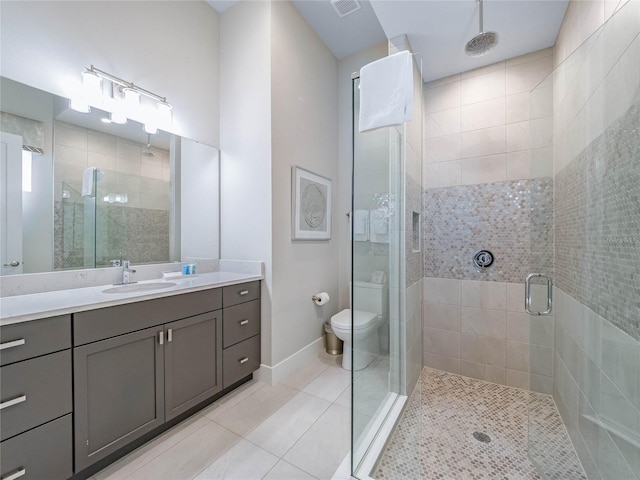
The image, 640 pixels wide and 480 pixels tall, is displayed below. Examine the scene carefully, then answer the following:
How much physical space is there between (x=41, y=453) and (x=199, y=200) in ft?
5.59

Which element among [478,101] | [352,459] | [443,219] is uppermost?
[478,101]

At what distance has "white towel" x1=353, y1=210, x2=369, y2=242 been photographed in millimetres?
1361

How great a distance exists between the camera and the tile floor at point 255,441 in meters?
1.26

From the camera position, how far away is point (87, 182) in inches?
65.3

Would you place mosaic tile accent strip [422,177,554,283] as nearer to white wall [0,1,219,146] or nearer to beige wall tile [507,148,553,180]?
beige wall tile [507,148,553,180]

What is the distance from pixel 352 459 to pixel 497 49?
2.70 metres

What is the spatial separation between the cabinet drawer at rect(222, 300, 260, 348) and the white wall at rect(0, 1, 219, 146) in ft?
4.84

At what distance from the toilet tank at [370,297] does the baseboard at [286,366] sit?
1062 millimetres

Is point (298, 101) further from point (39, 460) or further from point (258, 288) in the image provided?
point (39, 460)

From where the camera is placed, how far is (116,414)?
1255mm

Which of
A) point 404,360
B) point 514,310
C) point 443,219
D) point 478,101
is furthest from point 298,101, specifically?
point 514,310

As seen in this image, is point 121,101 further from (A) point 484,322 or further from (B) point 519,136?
(A) point 484,322

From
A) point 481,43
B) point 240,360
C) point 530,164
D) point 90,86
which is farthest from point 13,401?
point 530,164

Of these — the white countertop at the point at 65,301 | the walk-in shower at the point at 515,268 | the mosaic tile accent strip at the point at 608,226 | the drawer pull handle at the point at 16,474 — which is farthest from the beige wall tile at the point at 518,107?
the drawer pull handle at the point at 16,474
